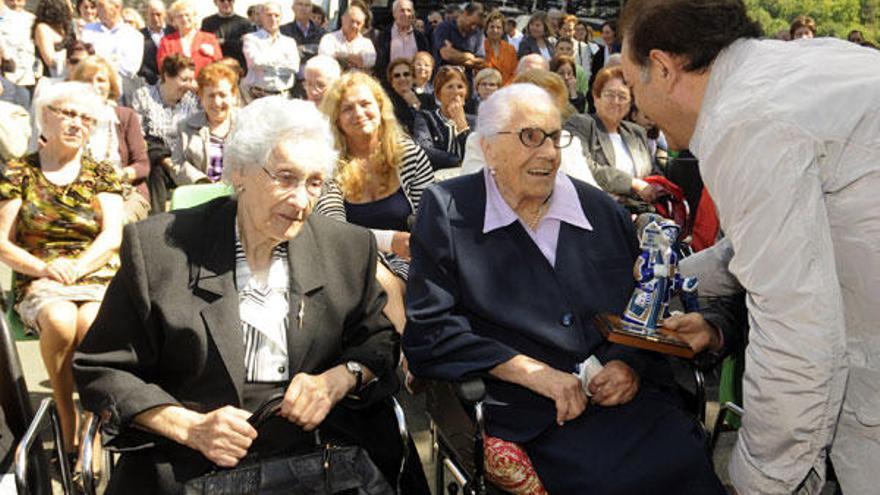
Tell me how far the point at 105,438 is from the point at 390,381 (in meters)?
0.83

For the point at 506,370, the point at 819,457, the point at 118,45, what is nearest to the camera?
the point at 819,457

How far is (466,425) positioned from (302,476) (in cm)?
65

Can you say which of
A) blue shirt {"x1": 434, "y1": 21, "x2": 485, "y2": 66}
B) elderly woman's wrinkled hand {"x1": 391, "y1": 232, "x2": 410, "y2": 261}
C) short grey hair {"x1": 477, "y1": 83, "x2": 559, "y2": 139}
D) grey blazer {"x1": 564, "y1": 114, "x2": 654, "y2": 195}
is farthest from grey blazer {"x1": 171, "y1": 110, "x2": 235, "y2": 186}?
blue shirt {"x1": 434, "y1": 21, "x2": 485, "y2": 66}

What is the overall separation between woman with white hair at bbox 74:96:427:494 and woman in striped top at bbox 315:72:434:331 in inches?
61.0

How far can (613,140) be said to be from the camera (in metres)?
5.55

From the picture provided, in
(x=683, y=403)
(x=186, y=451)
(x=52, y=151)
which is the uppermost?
(x=52, y=151)

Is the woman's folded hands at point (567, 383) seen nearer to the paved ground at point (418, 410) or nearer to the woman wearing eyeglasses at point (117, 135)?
the paved ground at point (418, 410)

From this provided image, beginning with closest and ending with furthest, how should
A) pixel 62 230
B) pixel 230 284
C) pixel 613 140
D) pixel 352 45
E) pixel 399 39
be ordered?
pixel 230 284 < pixel 62 230 < pixel 613 140 < pixel 352 45 < pixel 399 39

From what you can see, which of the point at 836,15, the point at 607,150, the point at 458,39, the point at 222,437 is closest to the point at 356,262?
the point at 222,437

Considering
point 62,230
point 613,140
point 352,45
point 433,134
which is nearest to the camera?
point 62,230

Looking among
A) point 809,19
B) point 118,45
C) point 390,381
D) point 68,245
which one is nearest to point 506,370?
point 390,381

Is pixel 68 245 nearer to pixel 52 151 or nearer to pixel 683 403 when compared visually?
pixel 52 151

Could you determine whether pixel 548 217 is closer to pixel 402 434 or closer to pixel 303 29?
pixel 402 434

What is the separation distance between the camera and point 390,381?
2625 millimetres
